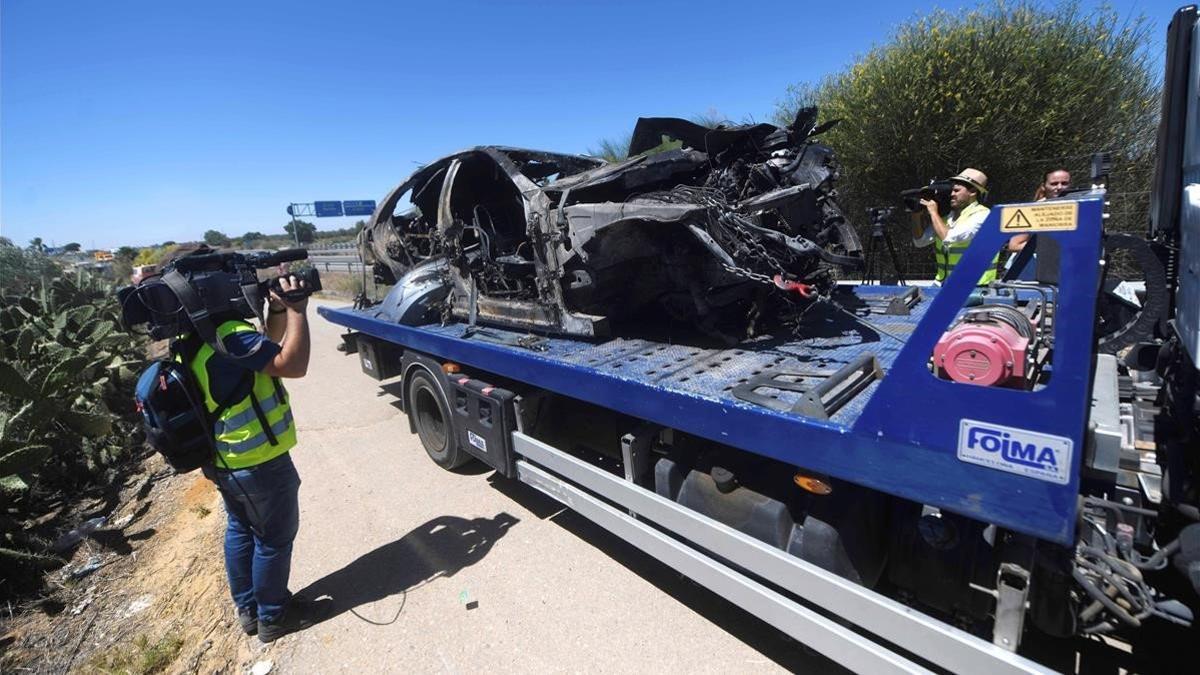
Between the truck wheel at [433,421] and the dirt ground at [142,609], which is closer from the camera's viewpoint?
the dirt ground at [142,609]

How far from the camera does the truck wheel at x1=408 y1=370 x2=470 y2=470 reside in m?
4.46

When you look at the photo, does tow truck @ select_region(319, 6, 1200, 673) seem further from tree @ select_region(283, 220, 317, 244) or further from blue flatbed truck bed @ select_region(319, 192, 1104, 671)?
tree @ select_region(283, 220, 317, 244)

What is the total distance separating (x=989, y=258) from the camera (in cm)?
158

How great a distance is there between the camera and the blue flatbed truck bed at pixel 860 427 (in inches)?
56.5

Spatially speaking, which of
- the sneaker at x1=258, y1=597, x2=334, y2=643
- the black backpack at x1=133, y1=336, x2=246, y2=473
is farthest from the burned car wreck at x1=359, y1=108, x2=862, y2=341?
the sneaker at x1=258, y1=597, x2=334, y2=643

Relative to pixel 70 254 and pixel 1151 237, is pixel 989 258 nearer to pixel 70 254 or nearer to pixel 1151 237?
pixel 1151 237

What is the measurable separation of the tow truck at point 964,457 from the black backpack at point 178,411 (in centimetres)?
178

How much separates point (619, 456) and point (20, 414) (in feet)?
17.0

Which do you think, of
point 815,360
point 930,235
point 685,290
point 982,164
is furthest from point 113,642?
point 982,164

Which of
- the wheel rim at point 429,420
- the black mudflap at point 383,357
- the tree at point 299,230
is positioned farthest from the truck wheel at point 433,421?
the tree at point 299,230

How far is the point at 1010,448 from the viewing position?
1500 millimetres

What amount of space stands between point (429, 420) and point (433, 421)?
2.1 inches

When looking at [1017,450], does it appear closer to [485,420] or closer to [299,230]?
[485,420]

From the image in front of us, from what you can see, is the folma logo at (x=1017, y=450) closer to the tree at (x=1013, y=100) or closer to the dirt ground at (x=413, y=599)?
the dirt ground at (x=413, y=599)
